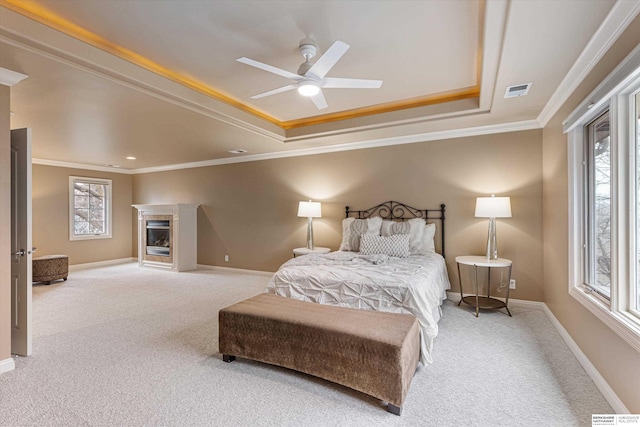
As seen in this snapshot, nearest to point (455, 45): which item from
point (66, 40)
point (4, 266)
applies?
point (66, 40)

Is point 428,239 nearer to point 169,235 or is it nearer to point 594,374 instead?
point 594,374

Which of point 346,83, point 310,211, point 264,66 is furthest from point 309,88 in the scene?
point 310,211

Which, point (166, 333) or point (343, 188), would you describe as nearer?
point (166, 333)

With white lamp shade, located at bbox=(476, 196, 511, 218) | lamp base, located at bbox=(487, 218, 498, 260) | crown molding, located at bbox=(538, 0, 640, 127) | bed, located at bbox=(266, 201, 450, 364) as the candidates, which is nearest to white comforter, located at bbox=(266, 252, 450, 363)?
bed, located at bbox=(266, 201, 450, 364)

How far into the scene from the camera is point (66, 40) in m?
2.28

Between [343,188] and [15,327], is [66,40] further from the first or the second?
[343,188]

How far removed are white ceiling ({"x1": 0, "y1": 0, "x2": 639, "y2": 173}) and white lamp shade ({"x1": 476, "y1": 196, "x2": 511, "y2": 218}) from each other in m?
1.05

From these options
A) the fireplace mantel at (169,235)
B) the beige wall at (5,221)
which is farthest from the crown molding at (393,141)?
the beige wall at (5,221)

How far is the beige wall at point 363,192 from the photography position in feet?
13.3

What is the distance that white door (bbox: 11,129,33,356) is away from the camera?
104 inches

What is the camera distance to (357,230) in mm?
4617

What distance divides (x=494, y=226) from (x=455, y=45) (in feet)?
8.08

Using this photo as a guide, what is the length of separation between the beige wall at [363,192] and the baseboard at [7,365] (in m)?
3.89

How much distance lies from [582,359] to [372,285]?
179cm
